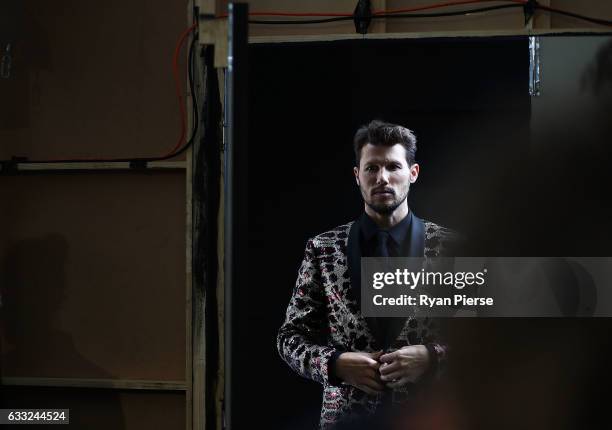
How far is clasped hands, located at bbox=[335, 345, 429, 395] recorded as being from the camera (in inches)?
83.4

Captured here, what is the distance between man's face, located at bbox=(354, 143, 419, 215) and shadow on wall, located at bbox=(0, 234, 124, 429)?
1317 millimetres

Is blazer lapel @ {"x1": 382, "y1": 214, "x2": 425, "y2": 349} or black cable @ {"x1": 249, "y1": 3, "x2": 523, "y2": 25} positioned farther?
black cable @ {"x1": 249, "y1": 3, "x2": 523, "y2": 25}

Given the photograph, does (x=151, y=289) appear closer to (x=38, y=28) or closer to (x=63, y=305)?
(x=63, y=305)

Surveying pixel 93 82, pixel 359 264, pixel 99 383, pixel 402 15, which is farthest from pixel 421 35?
A: pixel 99 383

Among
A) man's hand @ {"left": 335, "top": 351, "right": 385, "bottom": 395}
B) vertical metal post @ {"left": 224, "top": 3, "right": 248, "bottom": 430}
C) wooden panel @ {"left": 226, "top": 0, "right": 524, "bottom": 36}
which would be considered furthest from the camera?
wooden panel @ {"left": 226, "top": 0, "right": 524, "bottom": 36}

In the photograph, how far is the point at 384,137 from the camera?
7.21 ft

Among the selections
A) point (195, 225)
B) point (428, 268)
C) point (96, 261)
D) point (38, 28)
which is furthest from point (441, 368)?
point (38, 28)

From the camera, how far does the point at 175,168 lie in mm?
2459

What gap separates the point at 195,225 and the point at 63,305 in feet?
2.24

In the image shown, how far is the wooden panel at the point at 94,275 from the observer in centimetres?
249

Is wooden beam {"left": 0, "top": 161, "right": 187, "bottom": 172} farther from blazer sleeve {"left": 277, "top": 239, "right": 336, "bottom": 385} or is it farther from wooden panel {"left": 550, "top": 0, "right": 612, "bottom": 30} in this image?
wooden panel {"left": 550, "top": 0, "right": 612, "bottom": 30}

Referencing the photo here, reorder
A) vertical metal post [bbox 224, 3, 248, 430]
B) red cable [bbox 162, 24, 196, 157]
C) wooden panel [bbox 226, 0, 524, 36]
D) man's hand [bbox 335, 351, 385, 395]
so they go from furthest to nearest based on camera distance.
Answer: red cable [bbox 162, 24, 196, 157] → wooden panel [bbox 226, 0, 524, 36] → man's hand [bbox 335, 351, 385, 395] → vertical metal post [bbox 224, 3, 248, 430]

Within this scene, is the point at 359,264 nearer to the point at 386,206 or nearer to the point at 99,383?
the point at 386,206

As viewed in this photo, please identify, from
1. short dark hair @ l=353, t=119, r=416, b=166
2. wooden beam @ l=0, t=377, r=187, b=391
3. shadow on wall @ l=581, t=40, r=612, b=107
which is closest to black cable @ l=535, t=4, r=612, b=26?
shadow on wall @ l=581, t=40, r=612, b=107
